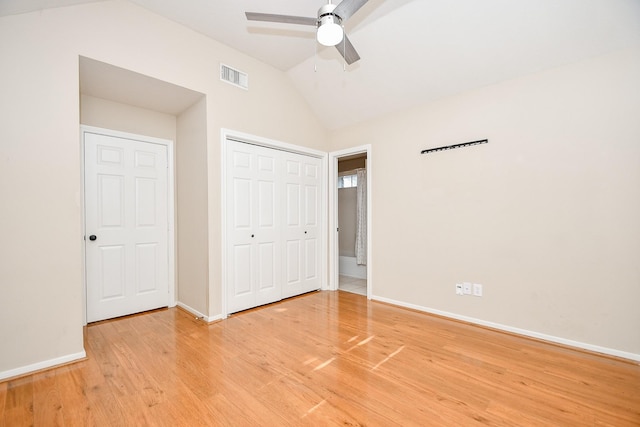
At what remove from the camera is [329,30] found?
177 cm

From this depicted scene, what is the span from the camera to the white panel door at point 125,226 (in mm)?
3139

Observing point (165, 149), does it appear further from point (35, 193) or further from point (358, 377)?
point (358, 377)

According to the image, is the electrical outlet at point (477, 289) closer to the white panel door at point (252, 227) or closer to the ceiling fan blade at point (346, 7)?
the white panel door at point (252, 227)

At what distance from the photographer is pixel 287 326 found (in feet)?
10.1

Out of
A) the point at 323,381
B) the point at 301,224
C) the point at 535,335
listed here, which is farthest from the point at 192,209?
the point at 535,335

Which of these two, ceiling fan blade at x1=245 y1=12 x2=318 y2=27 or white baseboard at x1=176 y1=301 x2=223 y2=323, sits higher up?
ceiling fan blade at x1=245 y1=12 x2=318 y2=27

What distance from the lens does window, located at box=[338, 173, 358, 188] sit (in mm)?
5605

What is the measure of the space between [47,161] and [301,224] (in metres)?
2.83

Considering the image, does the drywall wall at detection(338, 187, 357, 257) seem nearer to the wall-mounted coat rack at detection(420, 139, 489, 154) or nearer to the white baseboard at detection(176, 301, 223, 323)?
the wall-mounted coat rack at detection(420, 139, 489, 154)

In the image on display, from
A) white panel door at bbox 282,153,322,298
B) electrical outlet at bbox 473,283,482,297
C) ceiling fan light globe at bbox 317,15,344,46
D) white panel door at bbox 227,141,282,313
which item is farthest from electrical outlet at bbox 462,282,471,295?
ceiling fan light globe at bbox 317,15,344,46

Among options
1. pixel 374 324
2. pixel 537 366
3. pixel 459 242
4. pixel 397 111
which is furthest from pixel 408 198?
pixel 537 366

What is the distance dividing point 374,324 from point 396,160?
83.4 inches

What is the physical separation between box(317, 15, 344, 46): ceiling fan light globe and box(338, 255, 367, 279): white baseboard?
4253mm

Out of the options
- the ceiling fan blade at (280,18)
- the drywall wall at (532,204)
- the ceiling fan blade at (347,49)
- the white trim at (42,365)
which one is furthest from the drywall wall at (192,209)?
the drywall wall at (532,204)
